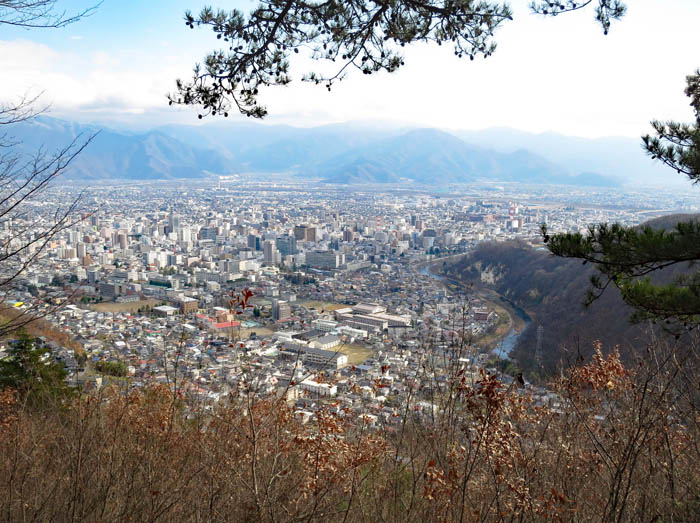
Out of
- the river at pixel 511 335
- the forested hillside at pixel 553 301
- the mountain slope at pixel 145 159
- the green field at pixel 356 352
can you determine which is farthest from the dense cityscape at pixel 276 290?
the mountain slope at pixel 145 159

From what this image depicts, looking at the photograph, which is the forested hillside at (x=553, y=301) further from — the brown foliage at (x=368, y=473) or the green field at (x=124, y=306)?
the green field at (x=124, y=306)

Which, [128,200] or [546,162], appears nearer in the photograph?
[128,200]

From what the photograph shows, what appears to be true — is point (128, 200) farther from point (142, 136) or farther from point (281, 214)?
point (142, 136)

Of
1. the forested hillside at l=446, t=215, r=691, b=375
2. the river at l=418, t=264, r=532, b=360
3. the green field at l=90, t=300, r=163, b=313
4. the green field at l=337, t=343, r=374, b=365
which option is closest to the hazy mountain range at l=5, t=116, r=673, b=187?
the green field at l=90, t=300, r=163, b=313

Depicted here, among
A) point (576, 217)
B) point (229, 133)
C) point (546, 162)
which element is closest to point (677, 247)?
point (576, 217)

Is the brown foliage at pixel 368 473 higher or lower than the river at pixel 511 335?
higher

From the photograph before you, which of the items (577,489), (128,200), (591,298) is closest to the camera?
(577,489)

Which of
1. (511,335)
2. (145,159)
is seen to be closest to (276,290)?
(511,335)

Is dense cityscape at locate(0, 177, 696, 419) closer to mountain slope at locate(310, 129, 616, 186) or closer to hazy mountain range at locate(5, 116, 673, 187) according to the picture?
mountain slope at locate(310, 129, 616, 186)
